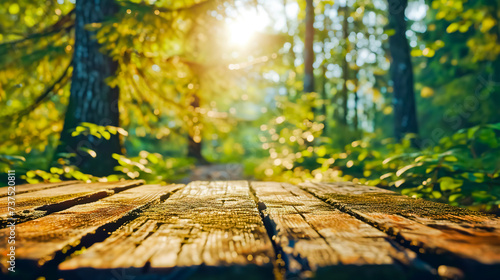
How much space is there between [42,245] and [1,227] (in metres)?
0.45

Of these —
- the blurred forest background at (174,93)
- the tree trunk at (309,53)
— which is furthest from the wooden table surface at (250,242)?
the tree trunk at (309,53)

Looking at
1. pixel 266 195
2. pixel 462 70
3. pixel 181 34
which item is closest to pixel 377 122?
pixel 462 70

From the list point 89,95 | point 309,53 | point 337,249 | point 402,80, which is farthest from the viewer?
point 309,53

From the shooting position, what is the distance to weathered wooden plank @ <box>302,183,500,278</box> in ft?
2.63

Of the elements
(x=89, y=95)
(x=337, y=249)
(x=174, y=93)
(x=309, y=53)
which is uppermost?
(x=309, y=53)

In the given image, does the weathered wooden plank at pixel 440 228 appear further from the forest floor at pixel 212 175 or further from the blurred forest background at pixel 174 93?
the forest floor at pixel 212 175

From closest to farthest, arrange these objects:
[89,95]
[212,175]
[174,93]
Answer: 1. [89,95]
2. [174,93]
3. [212,175]

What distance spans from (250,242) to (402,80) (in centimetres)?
884

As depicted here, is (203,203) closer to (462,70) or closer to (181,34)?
(181,34)

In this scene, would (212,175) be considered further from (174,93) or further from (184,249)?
(184,249)

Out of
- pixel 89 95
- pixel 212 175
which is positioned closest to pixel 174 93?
pixel 89 95

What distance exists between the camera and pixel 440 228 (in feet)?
3.62

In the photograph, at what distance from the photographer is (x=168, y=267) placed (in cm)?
79

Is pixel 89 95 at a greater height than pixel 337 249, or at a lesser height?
greater
